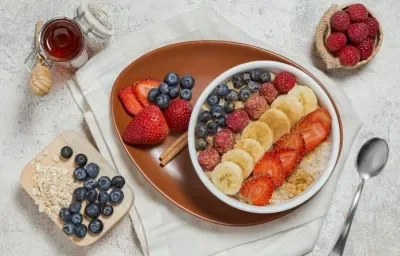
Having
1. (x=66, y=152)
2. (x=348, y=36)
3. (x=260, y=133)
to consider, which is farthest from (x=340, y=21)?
(x=66, y=152)

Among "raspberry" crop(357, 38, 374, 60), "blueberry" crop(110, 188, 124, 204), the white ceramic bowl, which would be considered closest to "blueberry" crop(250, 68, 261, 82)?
the white ceramic bowl

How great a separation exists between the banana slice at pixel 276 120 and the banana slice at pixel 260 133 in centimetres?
1

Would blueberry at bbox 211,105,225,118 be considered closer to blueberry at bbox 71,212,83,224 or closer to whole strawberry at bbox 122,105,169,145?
whole strawberry at bbox 122,105,169,145

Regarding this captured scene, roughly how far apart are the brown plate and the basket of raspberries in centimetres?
9

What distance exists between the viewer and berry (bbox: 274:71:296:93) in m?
1.18

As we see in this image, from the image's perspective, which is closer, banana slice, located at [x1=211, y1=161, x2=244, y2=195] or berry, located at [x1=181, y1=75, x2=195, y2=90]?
banana slice, located at [x1=211, y1=161, x2=244, y2=195]

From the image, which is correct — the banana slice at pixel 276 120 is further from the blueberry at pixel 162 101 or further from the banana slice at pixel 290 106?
the blueberry at pixel 162 101

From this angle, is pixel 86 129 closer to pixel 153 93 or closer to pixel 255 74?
pixel 153 93

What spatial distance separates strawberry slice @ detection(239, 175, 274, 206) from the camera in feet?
3.78

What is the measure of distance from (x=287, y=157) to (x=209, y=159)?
15 centimetres

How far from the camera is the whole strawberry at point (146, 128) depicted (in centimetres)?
120

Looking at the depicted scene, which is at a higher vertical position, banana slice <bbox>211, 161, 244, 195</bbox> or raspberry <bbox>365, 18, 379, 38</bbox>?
raspberry <bbox>365, 18, 379, 38</bbox>

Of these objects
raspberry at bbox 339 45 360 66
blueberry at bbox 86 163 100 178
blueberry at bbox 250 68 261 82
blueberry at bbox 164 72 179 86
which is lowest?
blueberry at bbox 86 163 100 178

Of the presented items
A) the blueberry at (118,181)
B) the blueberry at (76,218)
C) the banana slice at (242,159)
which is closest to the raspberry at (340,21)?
the banana slice at (242,159)
